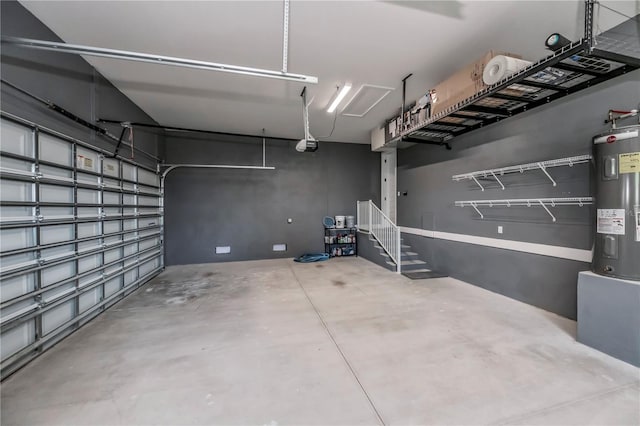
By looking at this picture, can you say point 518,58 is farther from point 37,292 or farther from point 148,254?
point 148,254

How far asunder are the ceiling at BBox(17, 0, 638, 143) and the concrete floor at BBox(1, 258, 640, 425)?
3281 millimetres

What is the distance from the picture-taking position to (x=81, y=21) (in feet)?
8.75

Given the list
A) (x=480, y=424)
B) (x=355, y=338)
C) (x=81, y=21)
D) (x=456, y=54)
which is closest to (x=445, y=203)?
(x=456, y=54)

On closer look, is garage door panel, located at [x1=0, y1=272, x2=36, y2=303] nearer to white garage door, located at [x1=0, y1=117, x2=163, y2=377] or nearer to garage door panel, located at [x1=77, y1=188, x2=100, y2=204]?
white garage door, located at [x1=0, y1=117, x2=163, y2=377]

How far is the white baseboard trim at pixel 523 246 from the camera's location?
10.2ft

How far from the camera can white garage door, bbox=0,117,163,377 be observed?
2.24 metres

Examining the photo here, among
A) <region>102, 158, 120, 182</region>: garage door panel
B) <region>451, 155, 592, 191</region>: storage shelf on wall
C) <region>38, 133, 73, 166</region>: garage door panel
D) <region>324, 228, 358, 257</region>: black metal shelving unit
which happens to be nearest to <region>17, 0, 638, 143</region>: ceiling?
<region>102, 158, 120, 182</region>: garage door panel

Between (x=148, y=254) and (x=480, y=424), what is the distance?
569cm

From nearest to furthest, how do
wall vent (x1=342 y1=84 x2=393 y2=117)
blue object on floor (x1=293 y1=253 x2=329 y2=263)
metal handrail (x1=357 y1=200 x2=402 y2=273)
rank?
1. wall vent (x1=342 y1=84 x2=393 y2=117)
2. metal handrail (x1=357 y1=200 x2=402 y2=273)
3. blue object on floor (x1=293 y1=253 x2=329 y2=263)

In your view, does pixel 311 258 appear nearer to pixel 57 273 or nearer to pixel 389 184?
pixel 389 184

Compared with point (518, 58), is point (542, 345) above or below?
below

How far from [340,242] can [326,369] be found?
5158 millimetres

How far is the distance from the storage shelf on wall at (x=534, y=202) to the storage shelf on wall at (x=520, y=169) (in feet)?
0.78

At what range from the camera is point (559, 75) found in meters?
2.68
